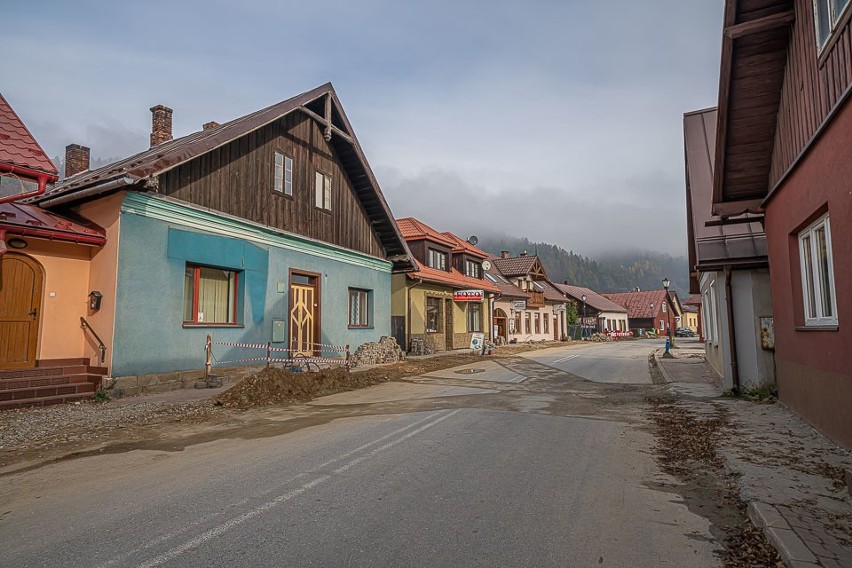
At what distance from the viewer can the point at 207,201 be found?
521 inches

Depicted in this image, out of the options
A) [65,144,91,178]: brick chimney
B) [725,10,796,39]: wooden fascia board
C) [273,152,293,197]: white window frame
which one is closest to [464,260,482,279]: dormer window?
[273,152,293,197]: white window frame

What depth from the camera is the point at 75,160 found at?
20188 millimetres

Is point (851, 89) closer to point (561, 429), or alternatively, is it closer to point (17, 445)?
point (561, 429)

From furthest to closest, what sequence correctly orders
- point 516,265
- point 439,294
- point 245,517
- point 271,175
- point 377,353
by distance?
point 516,265
point 439,294
point 377,353
point 271,175
point 245,517

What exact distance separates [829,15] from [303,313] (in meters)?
14.4

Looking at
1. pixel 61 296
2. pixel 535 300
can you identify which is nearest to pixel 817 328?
pixel 61 296

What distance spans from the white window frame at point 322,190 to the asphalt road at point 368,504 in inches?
437

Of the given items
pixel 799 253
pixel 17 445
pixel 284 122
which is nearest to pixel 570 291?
pixel 284 122

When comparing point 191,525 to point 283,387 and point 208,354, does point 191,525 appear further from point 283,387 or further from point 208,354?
point 208,354

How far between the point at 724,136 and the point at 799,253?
2320mm

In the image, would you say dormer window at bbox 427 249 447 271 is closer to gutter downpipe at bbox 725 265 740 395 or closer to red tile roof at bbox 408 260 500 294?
red tile roof at bbox 408 260 500 294

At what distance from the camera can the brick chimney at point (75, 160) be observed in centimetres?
2003

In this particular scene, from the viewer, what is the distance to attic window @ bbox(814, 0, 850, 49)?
575 cm

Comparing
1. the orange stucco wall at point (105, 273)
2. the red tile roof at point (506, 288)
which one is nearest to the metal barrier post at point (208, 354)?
the orange stucco wall at point (105, 273)
